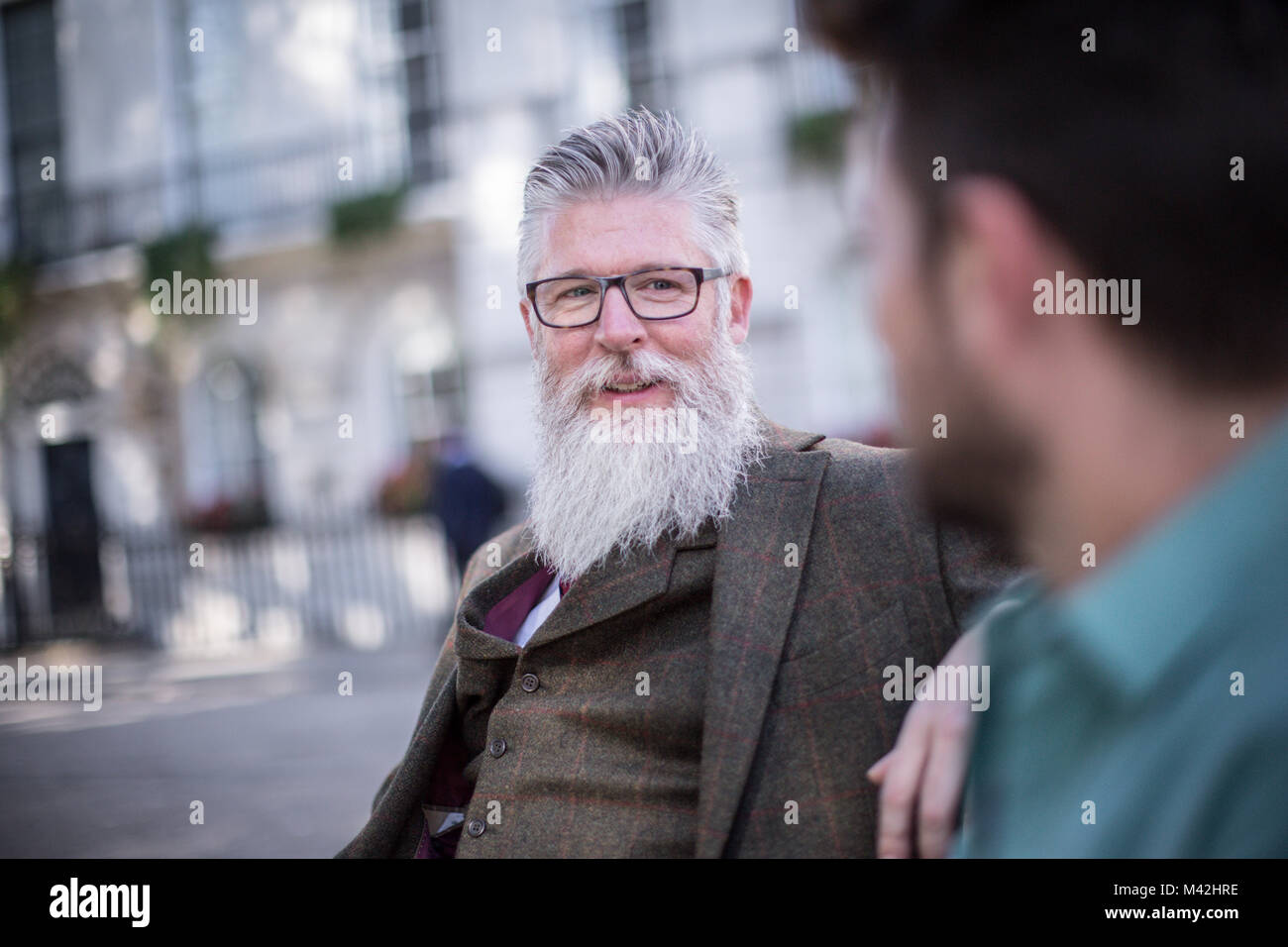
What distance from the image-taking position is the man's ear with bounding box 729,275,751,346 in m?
2.34

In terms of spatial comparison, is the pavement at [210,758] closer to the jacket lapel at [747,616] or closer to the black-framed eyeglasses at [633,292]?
the jacket lapel at [747,616]

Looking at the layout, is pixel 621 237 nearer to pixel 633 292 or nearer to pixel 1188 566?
pixel 633 292

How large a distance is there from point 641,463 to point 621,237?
19.3 inches

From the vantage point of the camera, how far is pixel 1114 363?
72cm

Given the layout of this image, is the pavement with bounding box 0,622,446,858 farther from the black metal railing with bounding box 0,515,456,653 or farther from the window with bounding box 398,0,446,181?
the window with bounding box 398,0,446,181

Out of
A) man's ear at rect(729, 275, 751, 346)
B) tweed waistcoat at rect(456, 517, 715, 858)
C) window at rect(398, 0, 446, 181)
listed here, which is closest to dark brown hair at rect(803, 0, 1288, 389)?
tweed waistcoat at rect(456, 517, 715, 858)

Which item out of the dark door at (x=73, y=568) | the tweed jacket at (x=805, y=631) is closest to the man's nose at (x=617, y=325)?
the tweed jacket at (x=805, y=631)

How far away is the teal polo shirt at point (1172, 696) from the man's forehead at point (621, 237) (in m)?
1.50

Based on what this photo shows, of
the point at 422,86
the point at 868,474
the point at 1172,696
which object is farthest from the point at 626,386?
the point at 422,86

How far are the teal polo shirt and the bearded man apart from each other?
2.93ft

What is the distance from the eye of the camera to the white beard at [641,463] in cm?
209

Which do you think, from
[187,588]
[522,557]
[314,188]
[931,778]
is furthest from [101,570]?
[931,778]

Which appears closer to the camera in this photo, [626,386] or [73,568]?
[626,386]

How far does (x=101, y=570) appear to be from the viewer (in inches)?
485
